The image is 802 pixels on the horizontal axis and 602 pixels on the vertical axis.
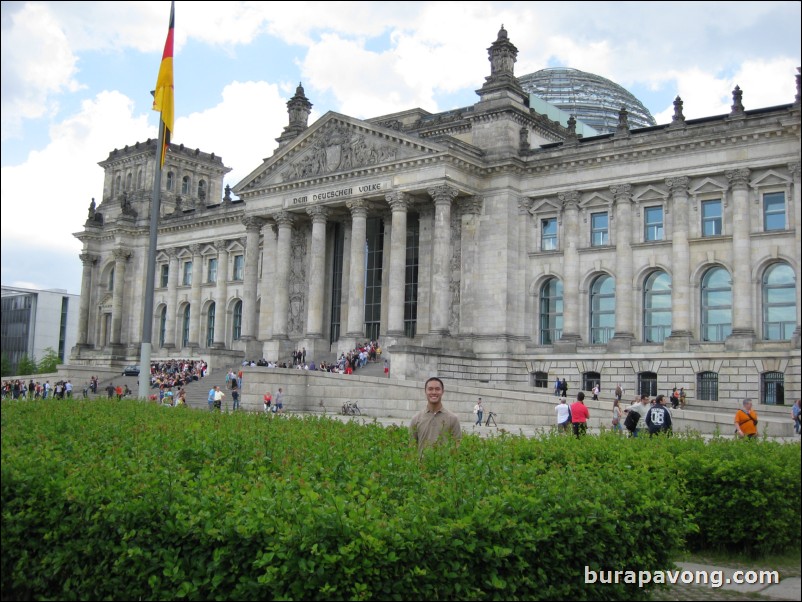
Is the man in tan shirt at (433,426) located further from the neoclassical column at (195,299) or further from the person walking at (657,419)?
the neoclassical column at (195,299)

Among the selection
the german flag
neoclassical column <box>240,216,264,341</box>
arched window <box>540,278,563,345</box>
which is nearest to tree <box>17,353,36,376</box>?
neoclassical column <box>240,216,264,341</box>

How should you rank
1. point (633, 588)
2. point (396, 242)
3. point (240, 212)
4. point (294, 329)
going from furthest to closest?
point (240, 212) < point (294, 329) < point (396, 242) < point (633, 588)

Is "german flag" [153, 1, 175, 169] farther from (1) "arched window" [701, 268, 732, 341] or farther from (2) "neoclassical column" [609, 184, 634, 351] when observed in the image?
(1) "arched window" [701, 268, 732, 341]

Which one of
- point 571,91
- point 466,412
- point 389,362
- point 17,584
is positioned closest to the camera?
point 17,584

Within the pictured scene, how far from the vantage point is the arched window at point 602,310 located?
5266cm

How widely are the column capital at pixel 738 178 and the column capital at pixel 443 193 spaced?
16.4m

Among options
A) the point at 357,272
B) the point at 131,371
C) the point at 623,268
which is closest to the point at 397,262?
the point at 357,272

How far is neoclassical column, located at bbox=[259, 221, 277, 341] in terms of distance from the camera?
66.2m

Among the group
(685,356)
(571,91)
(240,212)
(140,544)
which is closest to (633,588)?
(140,544)

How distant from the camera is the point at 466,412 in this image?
4425cm

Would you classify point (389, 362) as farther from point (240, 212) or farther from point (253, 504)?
point (253, 504)

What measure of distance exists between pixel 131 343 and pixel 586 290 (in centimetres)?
4911

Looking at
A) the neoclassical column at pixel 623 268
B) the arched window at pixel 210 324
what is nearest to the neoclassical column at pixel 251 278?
the arched window at pixel 210 324

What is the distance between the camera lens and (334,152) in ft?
198
